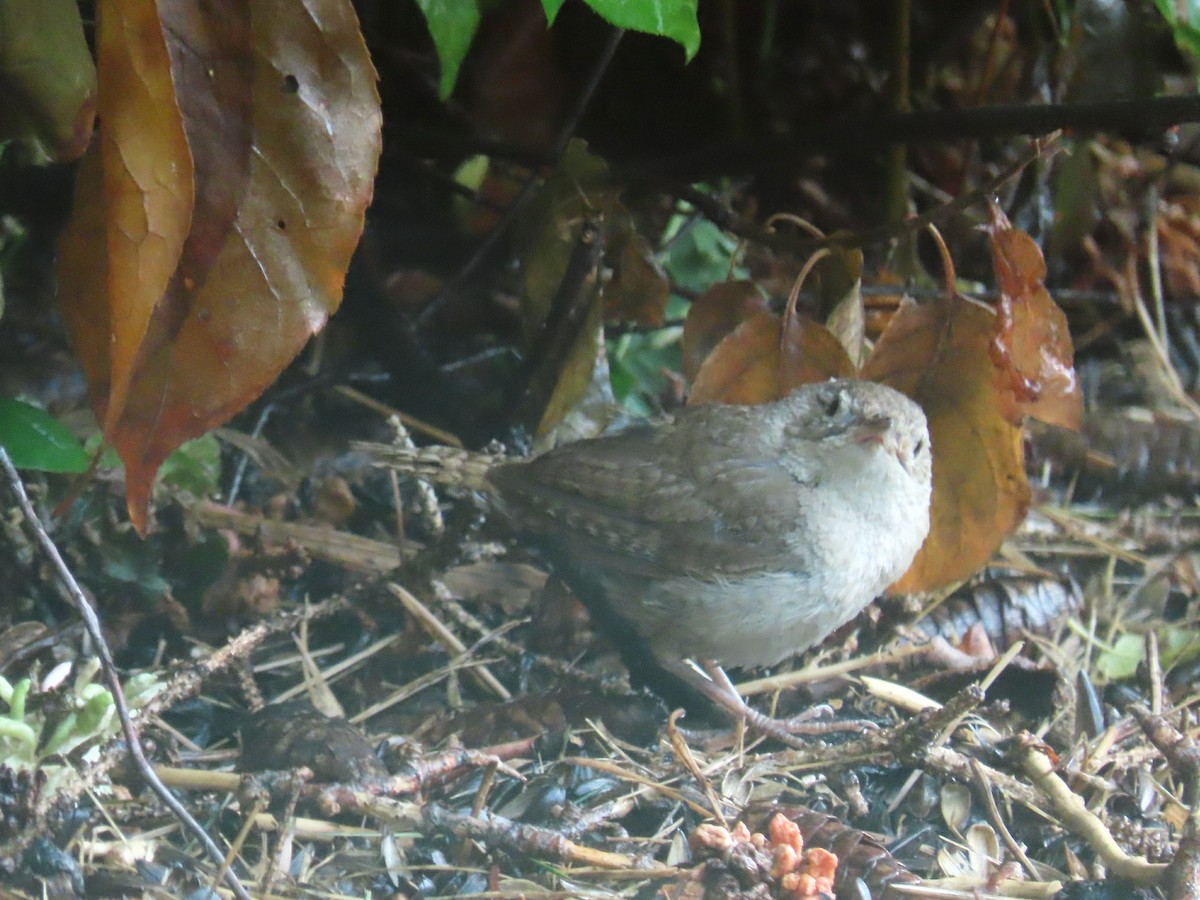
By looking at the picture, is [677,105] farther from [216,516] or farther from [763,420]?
[216,516]

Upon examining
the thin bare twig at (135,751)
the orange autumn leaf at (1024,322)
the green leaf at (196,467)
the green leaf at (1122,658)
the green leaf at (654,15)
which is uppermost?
the green leaf at (654,15)

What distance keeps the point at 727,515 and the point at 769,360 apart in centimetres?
45

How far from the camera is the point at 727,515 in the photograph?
2.93 m

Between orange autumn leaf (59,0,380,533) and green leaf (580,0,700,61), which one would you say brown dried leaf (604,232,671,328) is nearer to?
green leaf (580,0,700,61)

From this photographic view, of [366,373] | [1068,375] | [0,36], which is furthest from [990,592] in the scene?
[0,36]

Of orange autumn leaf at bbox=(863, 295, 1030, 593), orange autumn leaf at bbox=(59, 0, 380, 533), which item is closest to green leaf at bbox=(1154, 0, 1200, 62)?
orange autumn leaf at bbox=(863, 295, 1030, 593)

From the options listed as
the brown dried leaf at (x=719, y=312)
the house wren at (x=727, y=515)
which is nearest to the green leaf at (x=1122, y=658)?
the house wren at (x=727, y=515)

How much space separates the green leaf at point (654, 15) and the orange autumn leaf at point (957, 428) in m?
1.08

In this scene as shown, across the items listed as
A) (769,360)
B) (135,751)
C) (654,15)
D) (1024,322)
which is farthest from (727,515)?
(135,751)

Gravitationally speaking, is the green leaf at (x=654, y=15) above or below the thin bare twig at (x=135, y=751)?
above

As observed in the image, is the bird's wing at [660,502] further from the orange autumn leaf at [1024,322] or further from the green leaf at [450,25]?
the green leaf at [450,25]

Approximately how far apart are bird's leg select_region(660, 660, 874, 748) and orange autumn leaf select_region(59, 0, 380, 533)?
139 centimetres

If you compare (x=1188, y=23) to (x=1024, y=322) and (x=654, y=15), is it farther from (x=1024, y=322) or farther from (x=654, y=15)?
(x=654, y=15)

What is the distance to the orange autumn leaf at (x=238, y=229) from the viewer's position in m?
2.06
